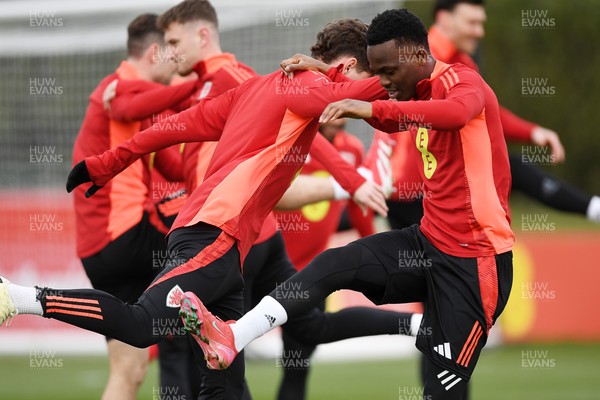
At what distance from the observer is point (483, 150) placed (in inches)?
213

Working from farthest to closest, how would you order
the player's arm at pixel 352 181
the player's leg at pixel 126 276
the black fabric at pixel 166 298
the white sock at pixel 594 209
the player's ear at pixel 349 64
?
the white sock at pixel 594 209 < the player's leg at pixel 126 276 < the player's arm at pixel 352 181 < the player's ear at pixel 349 64 < the black fabric at pixel 166 298

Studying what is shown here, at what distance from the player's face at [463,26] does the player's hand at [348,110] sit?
135 inches

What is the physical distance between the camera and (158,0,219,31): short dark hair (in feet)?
22.6

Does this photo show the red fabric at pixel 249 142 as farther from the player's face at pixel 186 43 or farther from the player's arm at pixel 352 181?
the player's face at pixel 186 43

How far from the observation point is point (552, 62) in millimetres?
27734

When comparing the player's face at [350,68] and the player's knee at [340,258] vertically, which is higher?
the player's face at [350,68]

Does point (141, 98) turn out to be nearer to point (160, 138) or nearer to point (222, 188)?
point (160, 138)

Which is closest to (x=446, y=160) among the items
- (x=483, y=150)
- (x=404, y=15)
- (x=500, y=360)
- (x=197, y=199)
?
(x=483, y=150)

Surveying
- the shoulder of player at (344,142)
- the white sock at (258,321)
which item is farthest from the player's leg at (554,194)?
the white sock at (258,321)

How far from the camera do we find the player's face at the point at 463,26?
8.26 meters

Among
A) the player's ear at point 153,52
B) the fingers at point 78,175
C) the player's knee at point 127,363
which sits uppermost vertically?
the player's ear at point 153,52

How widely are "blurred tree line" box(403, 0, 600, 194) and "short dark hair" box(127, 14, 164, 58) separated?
2092 cm

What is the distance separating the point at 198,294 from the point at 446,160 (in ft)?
4.75

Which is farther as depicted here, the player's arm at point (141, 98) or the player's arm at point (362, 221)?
the player's arm at point (362, 221)
